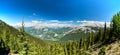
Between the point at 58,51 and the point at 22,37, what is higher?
the point at 22,37

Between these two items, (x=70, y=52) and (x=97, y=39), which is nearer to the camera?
(x=70, y=52)

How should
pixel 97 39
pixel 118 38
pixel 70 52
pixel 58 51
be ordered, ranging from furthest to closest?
1. pixel 97 39
2. pixel 118 38
3. pixel 70 52
4. pixel 58 51

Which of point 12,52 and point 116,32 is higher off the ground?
point 116,32

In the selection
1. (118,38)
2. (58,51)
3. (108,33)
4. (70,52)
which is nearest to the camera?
(58,51)

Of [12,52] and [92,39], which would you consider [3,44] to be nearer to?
[12,52]

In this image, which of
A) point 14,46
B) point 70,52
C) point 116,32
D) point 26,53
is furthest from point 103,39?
point 26,53

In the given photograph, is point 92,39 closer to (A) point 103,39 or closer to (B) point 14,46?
(A) point 103,39

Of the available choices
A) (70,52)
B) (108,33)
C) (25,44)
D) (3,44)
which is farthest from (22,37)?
(108,33)

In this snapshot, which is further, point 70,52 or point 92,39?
point 92,39

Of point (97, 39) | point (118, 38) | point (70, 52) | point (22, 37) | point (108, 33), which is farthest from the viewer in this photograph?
point (97, 39)
